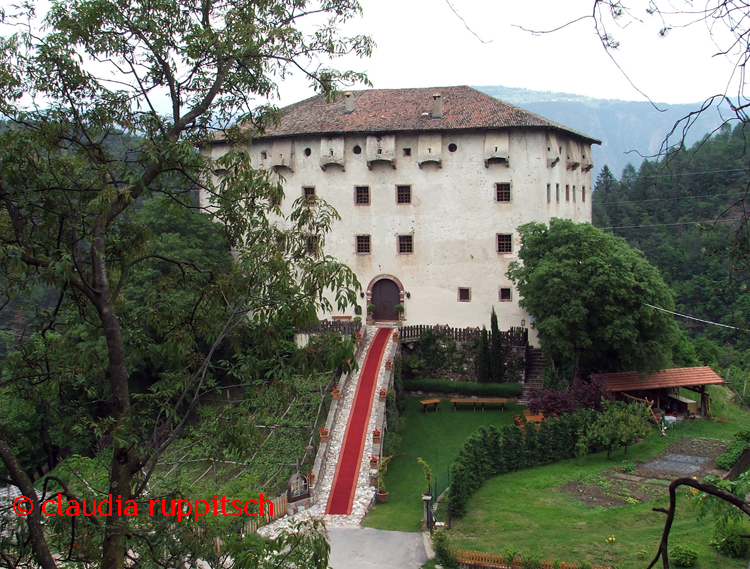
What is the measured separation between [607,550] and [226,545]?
1024 cm

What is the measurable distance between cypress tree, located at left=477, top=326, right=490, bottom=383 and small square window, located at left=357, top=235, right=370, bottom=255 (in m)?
6.65

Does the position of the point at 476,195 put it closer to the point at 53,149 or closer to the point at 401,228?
the point at 401,228

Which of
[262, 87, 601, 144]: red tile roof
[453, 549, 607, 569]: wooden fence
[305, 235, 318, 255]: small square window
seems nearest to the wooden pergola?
[262, 87, 601, 144]: red tile roof

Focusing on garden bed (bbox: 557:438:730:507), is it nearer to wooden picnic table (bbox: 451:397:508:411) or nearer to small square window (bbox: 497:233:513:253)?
wooden picnic table (bbox: 451:397:508:411)

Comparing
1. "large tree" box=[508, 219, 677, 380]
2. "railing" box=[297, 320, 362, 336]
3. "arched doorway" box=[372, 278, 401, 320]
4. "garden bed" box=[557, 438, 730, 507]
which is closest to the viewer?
"garden bed" box=[557, 438, 730, 507]

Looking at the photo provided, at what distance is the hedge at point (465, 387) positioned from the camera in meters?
27.6

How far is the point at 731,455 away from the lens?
19656 mm

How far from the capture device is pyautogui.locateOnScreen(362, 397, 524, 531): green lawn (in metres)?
17.7

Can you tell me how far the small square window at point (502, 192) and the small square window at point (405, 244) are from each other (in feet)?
13.6

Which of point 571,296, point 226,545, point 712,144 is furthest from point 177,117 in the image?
point 712,144

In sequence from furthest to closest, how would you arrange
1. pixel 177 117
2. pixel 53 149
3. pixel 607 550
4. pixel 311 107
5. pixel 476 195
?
pixel 311 107, pixel 476 195, pixel 607 550, pixel 177 117, pixel 53 149

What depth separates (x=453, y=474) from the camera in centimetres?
1738

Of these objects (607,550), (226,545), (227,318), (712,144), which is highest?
(712,144)

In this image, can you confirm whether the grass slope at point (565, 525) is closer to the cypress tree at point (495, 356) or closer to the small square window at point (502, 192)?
the cypress tree at point (495, 356)
